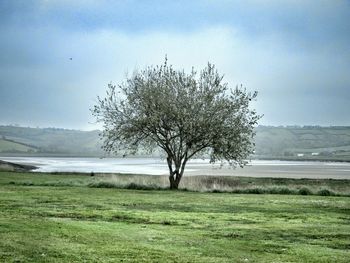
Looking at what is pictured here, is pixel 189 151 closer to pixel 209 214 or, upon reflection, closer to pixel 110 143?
pixel 110 143

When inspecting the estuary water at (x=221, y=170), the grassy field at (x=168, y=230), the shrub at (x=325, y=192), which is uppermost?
the estuary water at (x=221, y=170)

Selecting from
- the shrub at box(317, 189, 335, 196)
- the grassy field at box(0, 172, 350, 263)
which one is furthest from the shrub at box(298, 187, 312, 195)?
the grassy field at box(0, 172, 350, 263)

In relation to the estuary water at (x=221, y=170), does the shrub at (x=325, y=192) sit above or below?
below

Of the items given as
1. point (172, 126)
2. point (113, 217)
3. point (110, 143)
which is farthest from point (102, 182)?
point (113, 217)

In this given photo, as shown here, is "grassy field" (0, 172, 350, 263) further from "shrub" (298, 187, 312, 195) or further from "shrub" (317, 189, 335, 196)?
"shrub" (298, 187, 312, 195)

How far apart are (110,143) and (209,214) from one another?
88.0 feet

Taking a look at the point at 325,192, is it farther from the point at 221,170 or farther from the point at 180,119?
the point at 221,170

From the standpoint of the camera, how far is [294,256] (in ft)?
58.3

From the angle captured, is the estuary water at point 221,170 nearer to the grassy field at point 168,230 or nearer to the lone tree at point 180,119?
the lone tree at point 180,119

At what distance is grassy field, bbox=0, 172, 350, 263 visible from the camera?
17.3m

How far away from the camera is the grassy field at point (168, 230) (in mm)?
17312

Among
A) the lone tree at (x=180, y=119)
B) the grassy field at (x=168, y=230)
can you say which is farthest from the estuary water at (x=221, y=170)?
the grassy field at (x=168, y=230)

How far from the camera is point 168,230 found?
2319cm

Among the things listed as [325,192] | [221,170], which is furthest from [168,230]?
[221,170]
